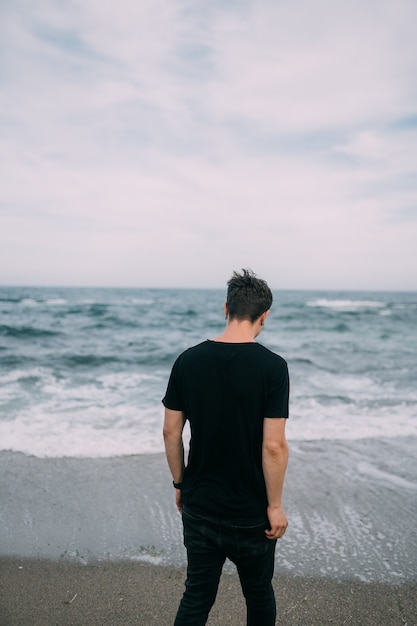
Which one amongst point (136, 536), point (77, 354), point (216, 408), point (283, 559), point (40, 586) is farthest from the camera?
point (77, 354)

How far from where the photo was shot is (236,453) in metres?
2.09

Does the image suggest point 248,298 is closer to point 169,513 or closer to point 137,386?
point 169,513

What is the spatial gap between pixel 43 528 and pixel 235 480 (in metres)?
2.59

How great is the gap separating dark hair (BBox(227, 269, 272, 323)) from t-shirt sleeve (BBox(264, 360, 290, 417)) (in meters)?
0.29

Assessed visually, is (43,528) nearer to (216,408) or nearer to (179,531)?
(179,531)

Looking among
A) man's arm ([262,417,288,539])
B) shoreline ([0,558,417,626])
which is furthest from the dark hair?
shoreline ([0,558,417,626])

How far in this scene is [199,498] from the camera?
84.4 inches

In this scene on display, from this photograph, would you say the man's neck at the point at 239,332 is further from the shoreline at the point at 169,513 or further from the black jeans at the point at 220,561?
the shoreline at the point at 169,513

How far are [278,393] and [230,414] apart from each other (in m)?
0.24

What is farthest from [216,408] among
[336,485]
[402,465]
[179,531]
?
[402,465]

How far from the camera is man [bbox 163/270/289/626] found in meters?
2.02

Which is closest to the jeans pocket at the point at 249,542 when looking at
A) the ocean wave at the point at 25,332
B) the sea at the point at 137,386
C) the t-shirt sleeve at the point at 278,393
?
the t-shirt sleeve at the point at 278,393

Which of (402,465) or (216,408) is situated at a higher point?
(216,408)

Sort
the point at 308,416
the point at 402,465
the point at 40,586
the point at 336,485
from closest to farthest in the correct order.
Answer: the point at 40,586
the point at 336,485
the point at 402,465
the point at 308,416
